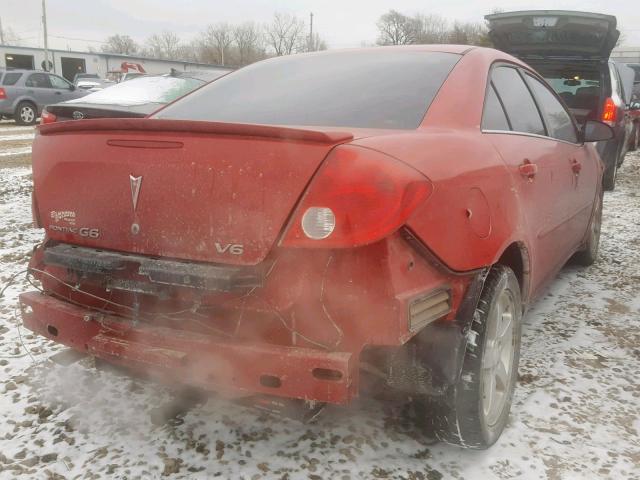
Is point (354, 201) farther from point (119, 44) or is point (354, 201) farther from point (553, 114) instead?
point (119, 44)

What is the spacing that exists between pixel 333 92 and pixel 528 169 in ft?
2.92

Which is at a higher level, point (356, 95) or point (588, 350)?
point (356, 95)

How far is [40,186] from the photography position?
7.35 ft

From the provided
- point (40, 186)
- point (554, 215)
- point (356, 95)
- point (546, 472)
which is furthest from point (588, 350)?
point (40, 186)

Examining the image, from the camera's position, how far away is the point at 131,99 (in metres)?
6.33

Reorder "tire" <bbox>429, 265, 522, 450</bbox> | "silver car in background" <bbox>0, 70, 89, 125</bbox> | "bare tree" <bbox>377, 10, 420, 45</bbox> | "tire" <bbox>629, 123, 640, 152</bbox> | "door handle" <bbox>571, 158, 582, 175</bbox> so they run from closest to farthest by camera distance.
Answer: "tire" <bbox>429, 265, 522, 450</bbox>
"door handle" <bbox>571, 158, 582, 175</bbox>
"tire" <bbox>629, 123, 640, 152</bbox>
"silver car in background" <bbox>0, 70, 89, 125</bbox>
"bare tree" <bbox>377, 10, 420, 45</bbox>

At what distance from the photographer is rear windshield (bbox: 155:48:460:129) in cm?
235

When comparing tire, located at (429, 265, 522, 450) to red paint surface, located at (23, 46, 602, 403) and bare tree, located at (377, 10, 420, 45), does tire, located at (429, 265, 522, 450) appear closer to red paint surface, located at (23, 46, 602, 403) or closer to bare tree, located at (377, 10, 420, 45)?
red paint surface, located at (23, 46, 602, 403)

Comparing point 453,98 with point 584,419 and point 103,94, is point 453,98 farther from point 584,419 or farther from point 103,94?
point 103,94

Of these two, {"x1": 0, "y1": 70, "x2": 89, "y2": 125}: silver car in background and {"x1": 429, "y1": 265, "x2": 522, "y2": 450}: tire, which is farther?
{"x1": 0, "y1": 70, "x2": 89, "y2": 125}: silver car in background

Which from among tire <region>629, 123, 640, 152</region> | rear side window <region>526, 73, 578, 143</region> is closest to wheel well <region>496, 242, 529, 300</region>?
rear side window <region>526, 73, 578, 143</region>

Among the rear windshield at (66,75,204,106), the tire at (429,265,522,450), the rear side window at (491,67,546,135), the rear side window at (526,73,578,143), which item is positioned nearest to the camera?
the tire at (429,265,522,450)

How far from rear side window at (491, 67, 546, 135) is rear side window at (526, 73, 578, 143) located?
15 cm

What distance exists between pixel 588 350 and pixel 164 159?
2.43 meters
